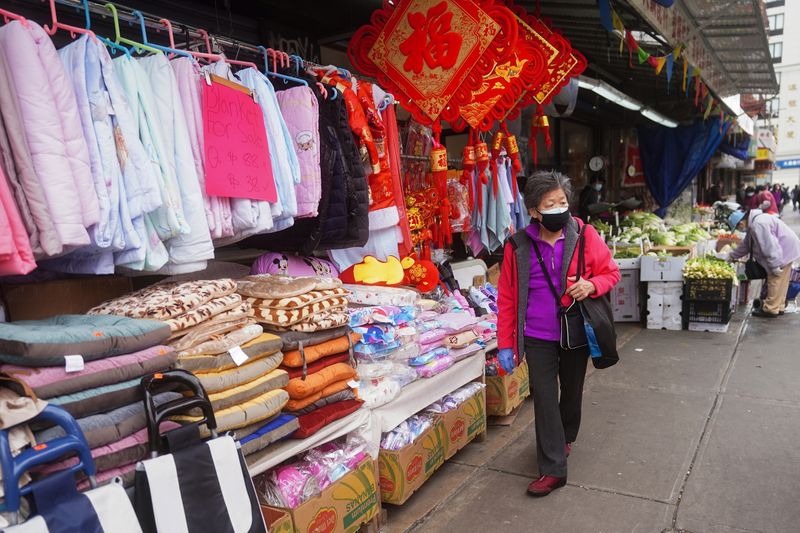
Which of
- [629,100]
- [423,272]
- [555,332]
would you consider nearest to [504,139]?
[423,272]

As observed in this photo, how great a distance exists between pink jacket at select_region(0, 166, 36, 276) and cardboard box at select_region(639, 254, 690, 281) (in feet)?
23.9

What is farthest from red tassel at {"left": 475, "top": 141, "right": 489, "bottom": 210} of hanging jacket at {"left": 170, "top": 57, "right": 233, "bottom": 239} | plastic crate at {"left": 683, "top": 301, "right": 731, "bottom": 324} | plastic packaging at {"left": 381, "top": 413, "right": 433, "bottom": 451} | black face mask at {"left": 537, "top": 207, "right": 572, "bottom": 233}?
plastic crate at {"left": 683, "top": 301, "right": 731, "bottom": 324}

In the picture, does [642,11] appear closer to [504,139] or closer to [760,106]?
[504,139]

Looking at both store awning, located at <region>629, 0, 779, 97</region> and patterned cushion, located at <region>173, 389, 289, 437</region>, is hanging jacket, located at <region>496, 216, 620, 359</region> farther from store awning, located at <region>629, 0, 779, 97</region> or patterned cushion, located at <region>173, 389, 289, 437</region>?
store awning, located at <region>629, 0, 779, 97</region>

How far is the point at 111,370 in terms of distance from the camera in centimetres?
189

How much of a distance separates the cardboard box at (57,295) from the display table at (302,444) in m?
1.17

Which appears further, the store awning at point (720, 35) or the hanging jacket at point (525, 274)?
the store awning at point (720, 35)

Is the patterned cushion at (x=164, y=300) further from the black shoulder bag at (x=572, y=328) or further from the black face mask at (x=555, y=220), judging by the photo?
the black shoulder bag at (x=572, y=328)

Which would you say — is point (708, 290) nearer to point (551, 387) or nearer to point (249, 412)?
point (551, 387)

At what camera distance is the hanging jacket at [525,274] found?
328cm

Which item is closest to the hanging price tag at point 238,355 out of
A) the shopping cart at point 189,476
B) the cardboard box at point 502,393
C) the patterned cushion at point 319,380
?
the shopping cart at point 189,476

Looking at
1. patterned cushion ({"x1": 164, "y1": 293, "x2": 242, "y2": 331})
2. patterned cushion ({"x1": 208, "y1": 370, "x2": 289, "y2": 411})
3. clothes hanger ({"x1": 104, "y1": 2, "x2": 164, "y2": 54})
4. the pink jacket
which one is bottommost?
patterned cushion ({"x1": 208, "y1": 370, "x2": 289, "y2": 411})

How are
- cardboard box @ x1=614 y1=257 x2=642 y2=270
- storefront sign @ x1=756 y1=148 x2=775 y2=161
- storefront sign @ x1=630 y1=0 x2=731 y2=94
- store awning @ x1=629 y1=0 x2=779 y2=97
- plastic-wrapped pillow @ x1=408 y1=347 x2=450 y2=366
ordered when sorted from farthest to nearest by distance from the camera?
1. storefront sign @ x1=756 y1=148 x2=775 y2=161
2. cardboard box @ x1=614 y1=257 x2=642 y2=270
3. store awning @ x1=629 y1=0 x2=779 y2=97
4. storefront sign @ x1=630 y1=0 x2=731 y2=94
5. plastic-wrapped pillow @ x1=408 y1=347 x2=450 y2=366

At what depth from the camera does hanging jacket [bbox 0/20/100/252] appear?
5.99 ft
